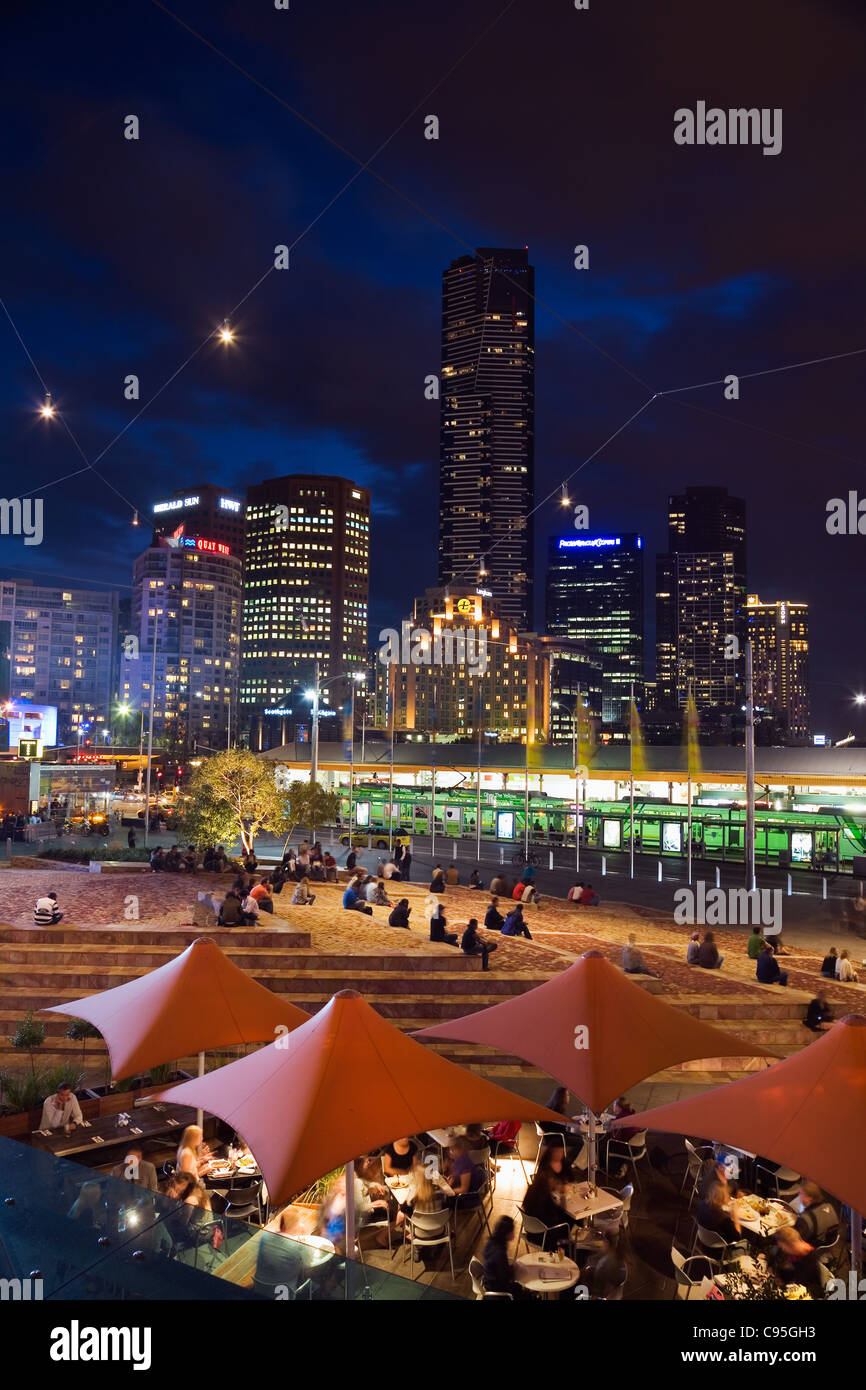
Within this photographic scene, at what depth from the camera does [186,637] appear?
167500mm

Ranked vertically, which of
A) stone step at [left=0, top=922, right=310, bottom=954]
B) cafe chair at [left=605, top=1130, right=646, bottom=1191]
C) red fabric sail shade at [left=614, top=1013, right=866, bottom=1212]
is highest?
red fabric sail shade at [left=614, top=1013, right=866, bottom=1212]

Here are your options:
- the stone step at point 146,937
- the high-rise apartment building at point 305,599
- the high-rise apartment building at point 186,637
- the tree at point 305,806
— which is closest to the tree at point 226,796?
the tree at point 305,806

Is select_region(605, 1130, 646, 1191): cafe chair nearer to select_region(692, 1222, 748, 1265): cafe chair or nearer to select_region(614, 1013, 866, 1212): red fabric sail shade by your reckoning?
select_region(692, 1222, 748, 1265): cafe chair

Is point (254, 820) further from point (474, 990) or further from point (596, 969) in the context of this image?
point (596, 969)

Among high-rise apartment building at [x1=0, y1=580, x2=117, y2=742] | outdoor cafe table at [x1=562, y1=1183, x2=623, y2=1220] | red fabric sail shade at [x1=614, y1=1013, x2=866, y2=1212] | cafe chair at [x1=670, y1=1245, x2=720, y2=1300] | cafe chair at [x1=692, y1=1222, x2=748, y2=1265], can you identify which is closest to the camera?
red fabric sail shade at [x1=614, y1=1013, x2=866, y2=1212]

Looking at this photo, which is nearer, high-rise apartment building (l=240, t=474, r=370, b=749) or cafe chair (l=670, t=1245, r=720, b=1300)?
cafe chair (l=670, t=1245, r=720, b=1300)

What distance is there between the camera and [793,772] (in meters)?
36.5

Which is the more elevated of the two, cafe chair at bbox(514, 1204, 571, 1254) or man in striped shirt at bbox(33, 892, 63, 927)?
man in striped shirt at bbox(33, 892, 63, 927)

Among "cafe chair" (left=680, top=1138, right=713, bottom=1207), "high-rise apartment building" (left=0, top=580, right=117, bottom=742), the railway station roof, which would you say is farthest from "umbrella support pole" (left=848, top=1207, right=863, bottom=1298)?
"high-rise apartment building" (left=0, top=580, right=117, bottom=742)

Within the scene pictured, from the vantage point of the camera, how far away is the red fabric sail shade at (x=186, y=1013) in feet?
29.0

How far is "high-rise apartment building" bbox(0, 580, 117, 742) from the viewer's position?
570ft

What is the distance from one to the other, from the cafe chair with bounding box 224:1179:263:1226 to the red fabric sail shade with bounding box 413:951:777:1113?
219 cm

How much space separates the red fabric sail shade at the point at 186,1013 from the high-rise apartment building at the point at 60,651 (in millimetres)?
167577
